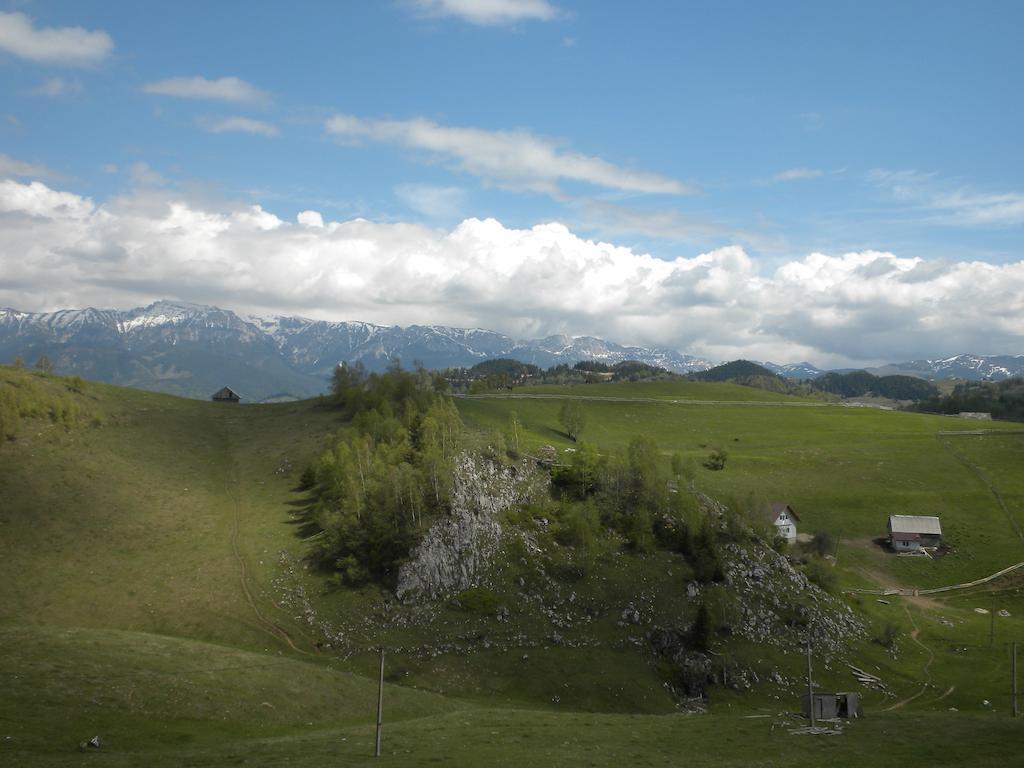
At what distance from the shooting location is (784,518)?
422 feet

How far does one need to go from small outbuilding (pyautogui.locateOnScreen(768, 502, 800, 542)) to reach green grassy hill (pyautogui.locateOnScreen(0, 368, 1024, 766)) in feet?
14.9

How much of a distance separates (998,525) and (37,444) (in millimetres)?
177018

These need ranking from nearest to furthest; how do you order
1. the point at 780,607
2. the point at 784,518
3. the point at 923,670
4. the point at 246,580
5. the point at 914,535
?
the point at 923,670 < the point at 246,580 < the point at 780,607 < the point at 914,535 < the point at 784,518

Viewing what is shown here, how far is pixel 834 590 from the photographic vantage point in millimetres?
99500

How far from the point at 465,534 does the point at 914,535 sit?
294ft

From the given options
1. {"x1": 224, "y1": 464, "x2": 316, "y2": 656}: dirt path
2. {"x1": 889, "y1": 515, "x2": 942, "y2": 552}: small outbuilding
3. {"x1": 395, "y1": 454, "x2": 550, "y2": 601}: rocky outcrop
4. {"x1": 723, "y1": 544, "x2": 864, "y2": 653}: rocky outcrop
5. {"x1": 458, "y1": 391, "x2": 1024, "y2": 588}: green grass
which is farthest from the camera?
{"x1": 889, "y1": 515, "x2": 942, "y2": 552}: small outbuilding

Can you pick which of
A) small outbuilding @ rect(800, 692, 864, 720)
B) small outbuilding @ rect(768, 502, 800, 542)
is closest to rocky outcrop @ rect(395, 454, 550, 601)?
small outbuilding @ rect(800, 692, 864, 720)

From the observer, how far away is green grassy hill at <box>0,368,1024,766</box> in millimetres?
44031

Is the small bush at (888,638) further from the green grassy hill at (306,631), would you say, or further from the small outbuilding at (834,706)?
the small outbuilding at (834,706)

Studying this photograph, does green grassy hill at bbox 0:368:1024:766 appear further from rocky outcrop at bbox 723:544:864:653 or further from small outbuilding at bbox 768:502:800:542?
small outbuilding at bbox 768:502:800:542

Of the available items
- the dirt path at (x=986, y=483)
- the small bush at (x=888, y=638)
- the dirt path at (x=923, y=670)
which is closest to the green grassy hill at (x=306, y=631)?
the dirt path at (x=923, y=670)

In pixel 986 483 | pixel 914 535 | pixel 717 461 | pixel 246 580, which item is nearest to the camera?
pixel 246 580

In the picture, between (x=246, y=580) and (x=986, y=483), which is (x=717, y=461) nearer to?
(x=986, y=483)

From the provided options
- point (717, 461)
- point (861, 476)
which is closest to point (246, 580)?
point (717, 461)
